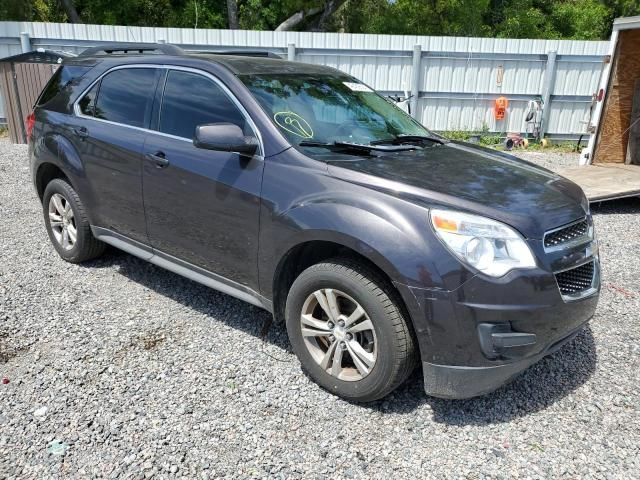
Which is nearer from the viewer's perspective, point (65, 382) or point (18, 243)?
point (65, 382)

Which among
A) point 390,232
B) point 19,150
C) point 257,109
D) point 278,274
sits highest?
point 257,109

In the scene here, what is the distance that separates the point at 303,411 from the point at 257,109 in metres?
1.82

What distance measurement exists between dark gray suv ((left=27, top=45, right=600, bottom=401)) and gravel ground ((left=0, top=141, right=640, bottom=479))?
0.29 metres

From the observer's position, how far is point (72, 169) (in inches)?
179

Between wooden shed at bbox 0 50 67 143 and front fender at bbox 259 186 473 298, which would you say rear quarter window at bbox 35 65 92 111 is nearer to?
front fender at bbox 259 186 473 298

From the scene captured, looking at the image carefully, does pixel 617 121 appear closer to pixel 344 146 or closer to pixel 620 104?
pixel 620 104

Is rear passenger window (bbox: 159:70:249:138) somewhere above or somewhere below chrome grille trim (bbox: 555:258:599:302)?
above

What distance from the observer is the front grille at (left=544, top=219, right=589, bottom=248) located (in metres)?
2.80

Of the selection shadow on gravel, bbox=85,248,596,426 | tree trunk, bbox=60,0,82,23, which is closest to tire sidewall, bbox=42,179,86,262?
shadow on gravel, bbox=85,248,596,426

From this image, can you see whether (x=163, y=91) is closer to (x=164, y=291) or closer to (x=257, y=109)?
(x=257, y=109)

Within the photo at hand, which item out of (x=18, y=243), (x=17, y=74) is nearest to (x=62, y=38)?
(x=17, y=74)

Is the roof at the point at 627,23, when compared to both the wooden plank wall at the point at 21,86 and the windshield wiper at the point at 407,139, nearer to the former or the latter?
the windshield wiper at the point at 407,139

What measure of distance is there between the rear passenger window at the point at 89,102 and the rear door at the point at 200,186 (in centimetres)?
88

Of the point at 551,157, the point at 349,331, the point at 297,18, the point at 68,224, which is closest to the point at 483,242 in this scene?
the point at 349,331
